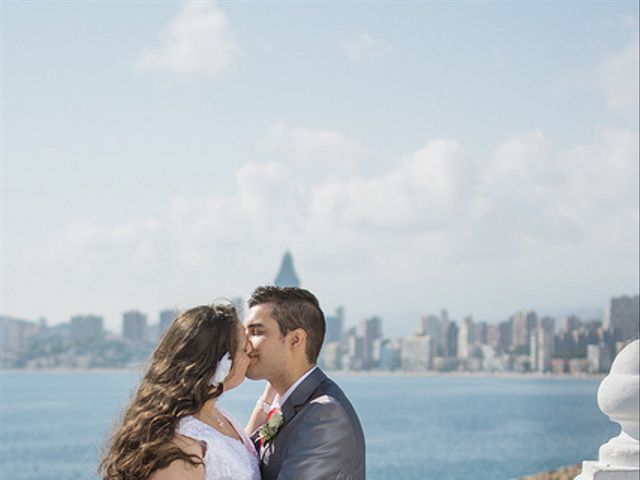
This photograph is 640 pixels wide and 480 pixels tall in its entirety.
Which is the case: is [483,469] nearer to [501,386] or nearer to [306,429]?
[306,429]

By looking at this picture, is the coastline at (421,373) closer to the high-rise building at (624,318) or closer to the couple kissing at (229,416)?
the high-rise building at (624,318)

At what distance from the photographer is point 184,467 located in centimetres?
380

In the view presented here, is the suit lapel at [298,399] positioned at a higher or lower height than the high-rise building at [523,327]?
lower

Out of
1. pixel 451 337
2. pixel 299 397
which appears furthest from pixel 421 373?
pixel 299 397

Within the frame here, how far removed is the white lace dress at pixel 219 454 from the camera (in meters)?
3.91

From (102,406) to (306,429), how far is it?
120m

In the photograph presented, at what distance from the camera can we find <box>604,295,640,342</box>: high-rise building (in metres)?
149

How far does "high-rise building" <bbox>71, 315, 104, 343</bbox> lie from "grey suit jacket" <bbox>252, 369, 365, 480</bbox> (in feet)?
567

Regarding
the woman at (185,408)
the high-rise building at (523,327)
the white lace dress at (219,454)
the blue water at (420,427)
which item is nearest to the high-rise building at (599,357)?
the blue water at (420,427)

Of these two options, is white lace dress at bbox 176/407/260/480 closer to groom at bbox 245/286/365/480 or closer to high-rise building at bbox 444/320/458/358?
groom at bbox 245/286/365/480

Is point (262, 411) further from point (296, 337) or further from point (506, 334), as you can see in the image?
point (506, 334)

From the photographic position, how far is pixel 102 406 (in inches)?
4761

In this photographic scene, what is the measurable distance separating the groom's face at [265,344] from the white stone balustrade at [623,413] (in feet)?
4.12

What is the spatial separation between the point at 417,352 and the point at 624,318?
49.3m
